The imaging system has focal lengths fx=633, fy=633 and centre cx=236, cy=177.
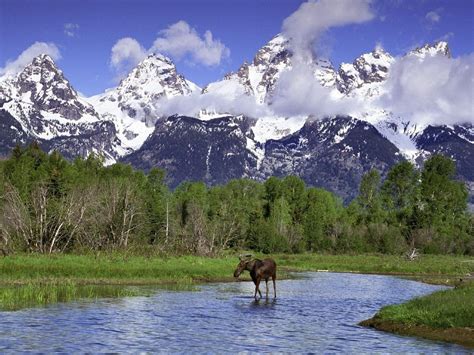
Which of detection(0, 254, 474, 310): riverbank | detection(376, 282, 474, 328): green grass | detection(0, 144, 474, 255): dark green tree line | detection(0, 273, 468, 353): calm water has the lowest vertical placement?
detection(0, 273, 468, 353): calm water

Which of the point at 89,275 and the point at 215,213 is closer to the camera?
the point at 89,275

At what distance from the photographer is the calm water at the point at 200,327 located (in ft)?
89.0

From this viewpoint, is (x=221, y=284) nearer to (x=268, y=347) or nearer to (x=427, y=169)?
(x=268, y=347)

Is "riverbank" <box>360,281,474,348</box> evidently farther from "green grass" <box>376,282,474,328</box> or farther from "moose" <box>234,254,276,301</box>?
"moose" <box>234,254,276,301</box>

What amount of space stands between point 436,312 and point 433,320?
1.19 metres

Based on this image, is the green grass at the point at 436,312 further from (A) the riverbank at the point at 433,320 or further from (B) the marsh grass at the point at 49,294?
(B) the marsh grass at the point at 49,294

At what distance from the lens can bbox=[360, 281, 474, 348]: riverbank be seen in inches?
1220

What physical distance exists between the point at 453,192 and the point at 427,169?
9.63 metres

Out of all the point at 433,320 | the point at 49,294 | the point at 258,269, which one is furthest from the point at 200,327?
the point at 258,269

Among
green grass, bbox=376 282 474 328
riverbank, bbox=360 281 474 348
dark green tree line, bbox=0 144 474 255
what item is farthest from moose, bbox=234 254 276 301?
dark green tree line, bbox=0 144 474 255

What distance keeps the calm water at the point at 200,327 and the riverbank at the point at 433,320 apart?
4.10 feet

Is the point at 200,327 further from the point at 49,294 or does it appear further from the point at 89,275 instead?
the point at 89,275

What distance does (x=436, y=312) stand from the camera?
111 ft

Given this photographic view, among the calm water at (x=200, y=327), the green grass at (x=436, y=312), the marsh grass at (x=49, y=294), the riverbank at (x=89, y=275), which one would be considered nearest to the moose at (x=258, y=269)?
the calm water at (x=200, y=327)
